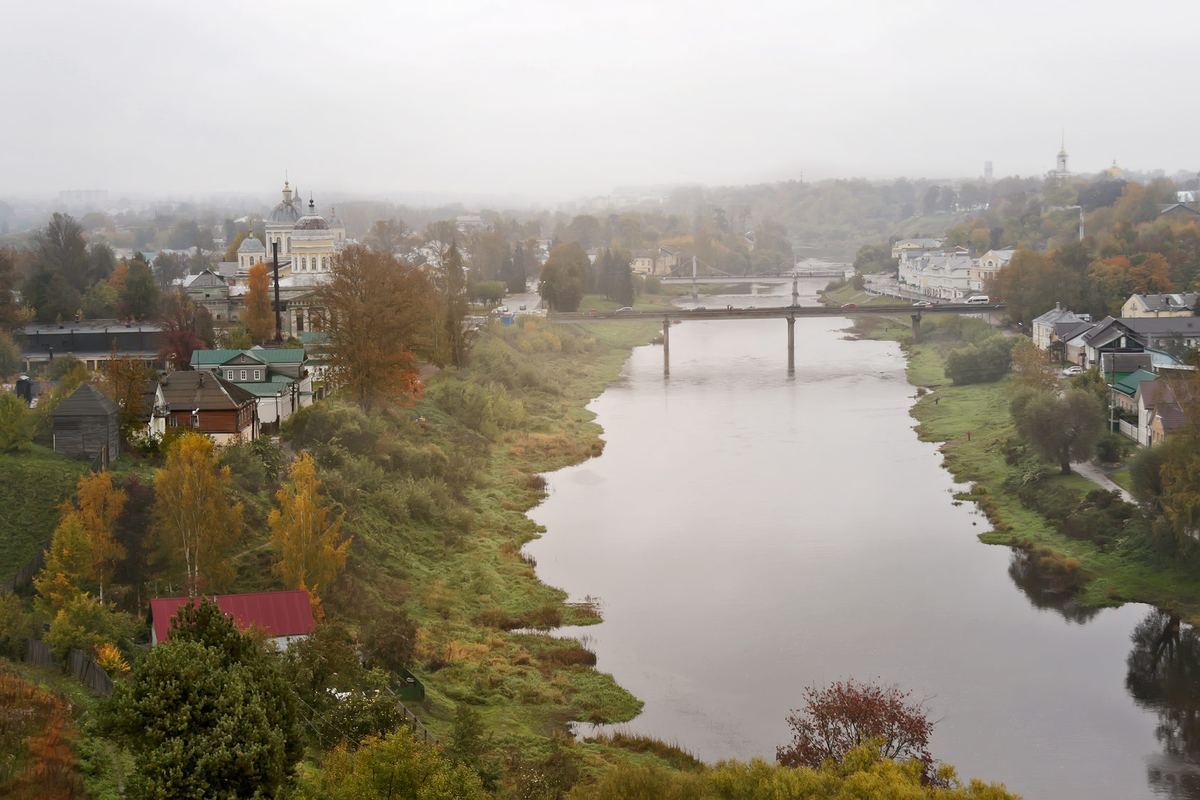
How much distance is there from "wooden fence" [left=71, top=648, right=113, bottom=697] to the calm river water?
5.14 meters

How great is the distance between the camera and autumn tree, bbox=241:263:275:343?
1123 inches

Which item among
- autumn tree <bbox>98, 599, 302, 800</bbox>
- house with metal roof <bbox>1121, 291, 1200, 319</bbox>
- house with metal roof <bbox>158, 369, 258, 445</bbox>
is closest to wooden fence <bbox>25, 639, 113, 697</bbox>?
autumn tree <bbox>98, 599, 302, 800</bbox>

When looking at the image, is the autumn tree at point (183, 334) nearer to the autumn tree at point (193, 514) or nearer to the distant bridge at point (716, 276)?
the autumn tree at point (193, 514)

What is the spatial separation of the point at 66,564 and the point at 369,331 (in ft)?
37.0

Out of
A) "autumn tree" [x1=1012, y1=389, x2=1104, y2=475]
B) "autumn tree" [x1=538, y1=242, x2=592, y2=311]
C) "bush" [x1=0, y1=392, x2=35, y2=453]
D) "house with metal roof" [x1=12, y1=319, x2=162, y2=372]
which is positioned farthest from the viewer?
"autumn tree" [x1=538, y1=242, x2=592, y2=311]

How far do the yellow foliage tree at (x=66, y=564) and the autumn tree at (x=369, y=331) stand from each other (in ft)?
35.0

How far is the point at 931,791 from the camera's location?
8.23 metres

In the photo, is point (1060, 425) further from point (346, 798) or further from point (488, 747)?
point (346, 798)

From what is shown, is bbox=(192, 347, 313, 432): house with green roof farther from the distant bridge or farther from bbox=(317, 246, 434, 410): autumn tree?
the distant bridge

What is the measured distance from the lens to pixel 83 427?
15.5 m

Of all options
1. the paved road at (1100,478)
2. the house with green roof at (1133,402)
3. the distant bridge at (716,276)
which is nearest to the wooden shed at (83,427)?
the paved road at (1100,478)

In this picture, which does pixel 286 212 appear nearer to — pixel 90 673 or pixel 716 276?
pixel 90 673

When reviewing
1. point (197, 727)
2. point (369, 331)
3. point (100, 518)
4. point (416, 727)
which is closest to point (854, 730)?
point (416, 727)

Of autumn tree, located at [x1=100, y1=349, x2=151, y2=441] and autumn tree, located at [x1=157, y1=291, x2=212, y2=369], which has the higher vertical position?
autumn tree, located at [x1=157, y1=291, x2=212, y2=369]
